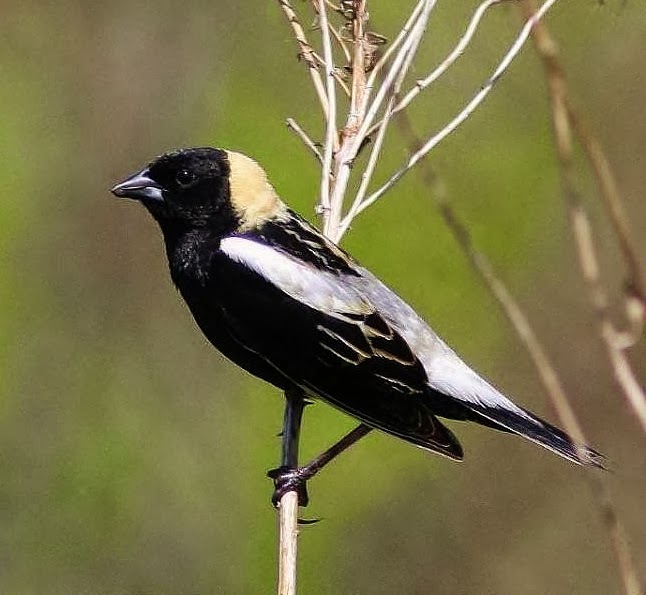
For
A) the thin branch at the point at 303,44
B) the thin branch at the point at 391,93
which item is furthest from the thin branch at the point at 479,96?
the thin branch at the point at 303,44

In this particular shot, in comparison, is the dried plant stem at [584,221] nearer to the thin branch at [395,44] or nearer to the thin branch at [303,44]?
the thin branch at [395,44]

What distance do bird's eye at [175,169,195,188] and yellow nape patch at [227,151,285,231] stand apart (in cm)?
9

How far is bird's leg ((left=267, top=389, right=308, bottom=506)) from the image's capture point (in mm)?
2893

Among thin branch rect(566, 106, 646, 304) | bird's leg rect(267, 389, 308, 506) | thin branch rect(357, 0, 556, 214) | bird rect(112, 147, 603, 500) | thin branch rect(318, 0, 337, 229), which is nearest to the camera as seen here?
thin branch rect(566, 106, 646, 304)

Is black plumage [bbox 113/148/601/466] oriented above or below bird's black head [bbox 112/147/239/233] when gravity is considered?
below

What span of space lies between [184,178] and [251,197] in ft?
0.55

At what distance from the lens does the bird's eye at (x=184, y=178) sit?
3.20 m

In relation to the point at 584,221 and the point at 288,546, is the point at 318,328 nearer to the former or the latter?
the point at 288,546

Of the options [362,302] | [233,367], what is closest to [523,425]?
[362,302]

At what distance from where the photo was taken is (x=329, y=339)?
3070 mm

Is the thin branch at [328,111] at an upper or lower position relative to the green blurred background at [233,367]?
upper

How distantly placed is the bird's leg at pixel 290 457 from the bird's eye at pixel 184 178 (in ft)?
1.90

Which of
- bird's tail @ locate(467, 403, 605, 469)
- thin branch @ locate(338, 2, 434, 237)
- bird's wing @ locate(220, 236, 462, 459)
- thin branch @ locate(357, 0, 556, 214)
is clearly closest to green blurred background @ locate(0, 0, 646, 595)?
bird's tail @ locate(467, 403, 605, 469)

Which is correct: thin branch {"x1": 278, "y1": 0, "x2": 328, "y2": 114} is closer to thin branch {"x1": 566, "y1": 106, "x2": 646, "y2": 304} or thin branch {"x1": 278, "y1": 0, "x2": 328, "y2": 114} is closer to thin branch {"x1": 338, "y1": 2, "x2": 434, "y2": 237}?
thin branch {"x1": 338, "y1": 2, "x2": 434, "y2": 237}
